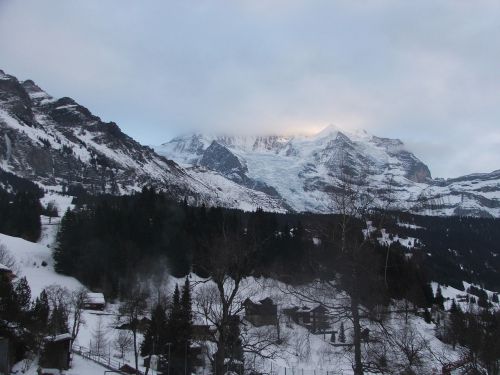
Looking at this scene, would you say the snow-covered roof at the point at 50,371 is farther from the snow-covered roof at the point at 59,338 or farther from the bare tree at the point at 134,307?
the bare tree at the point at 134,307

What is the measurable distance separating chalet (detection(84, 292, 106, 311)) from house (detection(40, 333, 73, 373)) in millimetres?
28144

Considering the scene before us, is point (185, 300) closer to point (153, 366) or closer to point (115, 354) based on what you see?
point (153, 366)

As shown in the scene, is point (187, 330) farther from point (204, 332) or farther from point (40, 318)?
point (204, 332)

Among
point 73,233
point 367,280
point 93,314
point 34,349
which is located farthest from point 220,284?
point 73,233

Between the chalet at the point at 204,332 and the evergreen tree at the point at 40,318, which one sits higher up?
the chalet at the point at 204,332

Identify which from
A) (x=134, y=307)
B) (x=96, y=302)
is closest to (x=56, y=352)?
(x=134, y=307)

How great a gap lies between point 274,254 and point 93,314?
115 feet

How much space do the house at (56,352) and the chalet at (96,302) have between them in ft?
92.3

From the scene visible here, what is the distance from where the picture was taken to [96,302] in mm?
82625

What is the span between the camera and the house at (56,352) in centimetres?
5019

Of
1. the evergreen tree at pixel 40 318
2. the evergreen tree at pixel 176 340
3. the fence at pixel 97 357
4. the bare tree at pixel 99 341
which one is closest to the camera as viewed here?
the evergreen tree at pixel 40 318

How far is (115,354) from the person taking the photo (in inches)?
2657

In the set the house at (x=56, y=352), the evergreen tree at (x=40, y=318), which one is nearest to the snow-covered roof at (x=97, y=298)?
the evergreen tree at (x=40, y=318)

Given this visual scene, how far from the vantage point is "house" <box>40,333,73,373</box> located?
50.2 metres
